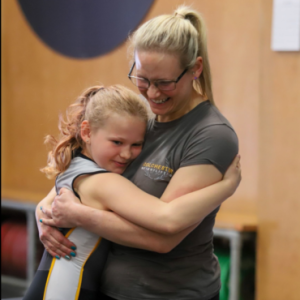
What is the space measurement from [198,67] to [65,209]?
0.64 m

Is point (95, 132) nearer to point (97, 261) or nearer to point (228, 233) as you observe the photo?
point (97, 261)

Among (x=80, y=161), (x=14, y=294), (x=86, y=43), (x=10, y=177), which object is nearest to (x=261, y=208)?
(x=80, y=161)

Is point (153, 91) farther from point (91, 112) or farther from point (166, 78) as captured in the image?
point (91, 112)

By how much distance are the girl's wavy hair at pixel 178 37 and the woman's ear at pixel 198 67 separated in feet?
0.06

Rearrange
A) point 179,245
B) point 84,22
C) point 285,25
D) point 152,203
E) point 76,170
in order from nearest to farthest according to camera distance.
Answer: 1. point 152,203
2. point 179,245
3. point 76,170
4. point 285,25
5. point 84,22

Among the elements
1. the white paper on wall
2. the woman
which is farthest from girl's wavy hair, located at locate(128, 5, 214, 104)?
the white paper on wall

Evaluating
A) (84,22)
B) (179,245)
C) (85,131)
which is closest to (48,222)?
(85,131)

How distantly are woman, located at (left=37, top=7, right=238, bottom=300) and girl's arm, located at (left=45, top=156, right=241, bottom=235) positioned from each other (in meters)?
0.01

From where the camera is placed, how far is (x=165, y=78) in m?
1.42

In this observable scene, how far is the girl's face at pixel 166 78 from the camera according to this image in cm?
140

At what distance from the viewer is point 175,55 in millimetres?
1405

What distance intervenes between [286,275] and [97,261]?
57.2 inches

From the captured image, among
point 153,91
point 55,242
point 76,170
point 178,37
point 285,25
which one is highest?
point 285,25

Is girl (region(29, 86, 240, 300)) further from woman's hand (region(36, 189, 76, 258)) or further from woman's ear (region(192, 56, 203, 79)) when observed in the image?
woman's ear (region(192, 56, 203, 79))
